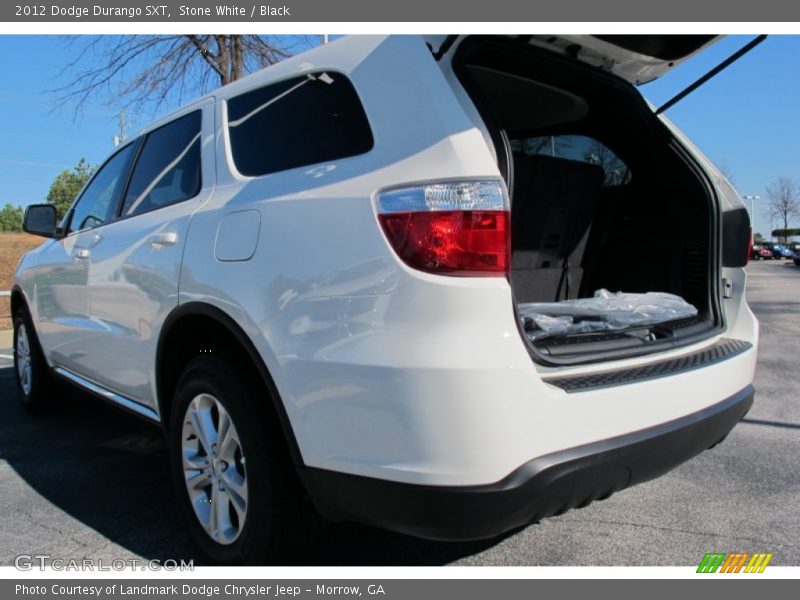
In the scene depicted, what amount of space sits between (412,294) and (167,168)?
195 centimetres

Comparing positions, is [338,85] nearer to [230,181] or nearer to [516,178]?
[230,181]

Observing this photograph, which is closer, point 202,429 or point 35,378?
point 202,429

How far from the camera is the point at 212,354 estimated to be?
2.47 metres

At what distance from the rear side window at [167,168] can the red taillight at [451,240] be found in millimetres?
1278

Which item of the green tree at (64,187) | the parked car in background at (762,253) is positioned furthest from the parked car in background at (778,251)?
the green tree at (64,187)

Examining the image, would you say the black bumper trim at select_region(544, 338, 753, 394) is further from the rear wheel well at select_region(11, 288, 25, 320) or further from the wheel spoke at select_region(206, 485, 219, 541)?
the rear wheel well at select_region(11, 288, 25, 320)

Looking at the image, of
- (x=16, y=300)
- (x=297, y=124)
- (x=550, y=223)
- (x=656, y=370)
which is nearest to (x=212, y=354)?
(x=297, y=124)

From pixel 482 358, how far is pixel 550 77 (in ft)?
5.17

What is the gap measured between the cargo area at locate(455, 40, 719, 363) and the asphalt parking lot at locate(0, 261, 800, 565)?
0.89 m

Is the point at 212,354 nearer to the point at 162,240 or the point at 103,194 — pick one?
the point at 162,240

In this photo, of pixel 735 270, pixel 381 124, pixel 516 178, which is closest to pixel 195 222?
pixel 381 124

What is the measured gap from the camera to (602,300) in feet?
10.1

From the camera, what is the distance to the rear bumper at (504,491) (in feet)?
5.77

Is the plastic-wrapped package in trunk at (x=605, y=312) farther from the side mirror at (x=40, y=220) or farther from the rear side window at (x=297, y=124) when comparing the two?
the side mirror at (x=40, y=220)
